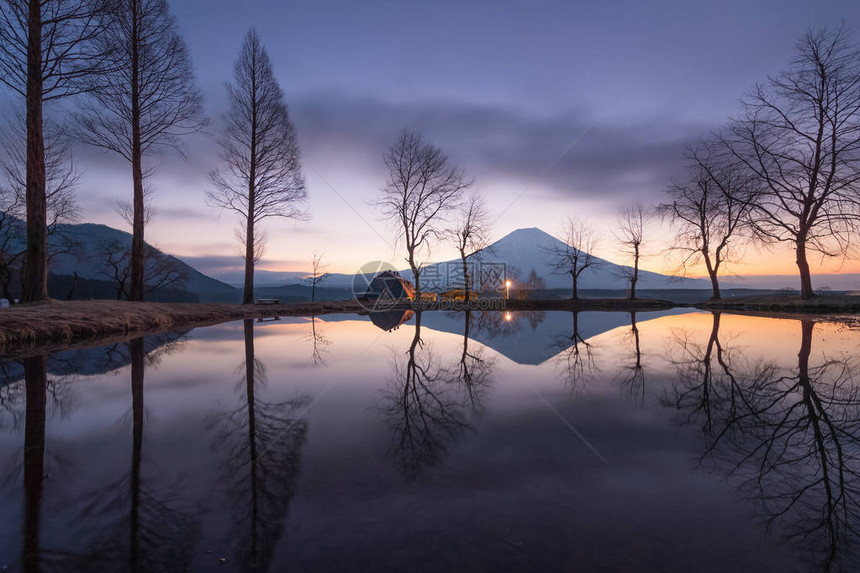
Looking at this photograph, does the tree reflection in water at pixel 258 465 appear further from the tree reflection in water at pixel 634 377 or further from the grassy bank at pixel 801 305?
the grassy bank at pixel 801 305

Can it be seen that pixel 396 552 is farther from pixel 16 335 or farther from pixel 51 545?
pixel 16 335

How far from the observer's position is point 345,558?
192cm

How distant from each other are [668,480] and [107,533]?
356cm

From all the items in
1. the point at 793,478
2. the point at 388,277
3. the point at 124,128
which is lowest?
the point at 793,478

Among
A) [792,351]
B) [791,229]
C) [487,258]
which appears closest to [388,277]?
[487,258]

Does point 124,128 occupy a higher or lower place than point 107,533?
higher

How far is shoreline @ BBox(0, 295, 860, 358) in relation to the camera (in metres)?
8.44

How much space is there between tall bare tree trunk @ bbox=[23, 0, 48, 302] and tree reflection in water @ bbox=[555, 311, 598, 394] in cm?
1478

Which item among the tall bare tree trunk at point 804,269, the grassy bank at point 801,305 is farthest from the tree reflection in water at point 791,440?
the tall bare tree trunk at point 804,269

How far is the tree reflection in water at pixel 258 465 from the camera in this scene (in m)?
2.07

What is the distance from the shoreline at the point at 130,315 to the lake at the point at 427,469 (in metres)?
2.90

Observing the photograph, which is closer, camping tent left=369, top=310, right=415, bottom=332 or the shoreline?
the shoreline

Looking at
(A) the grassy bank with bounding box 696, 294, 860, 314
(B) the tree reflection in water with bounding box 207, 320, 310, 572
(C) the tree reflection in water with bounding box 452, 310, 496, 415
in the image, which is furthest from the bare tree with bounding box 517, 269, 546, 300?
(B) the tree reflection in water with bounding box 207, 320, 310, 572

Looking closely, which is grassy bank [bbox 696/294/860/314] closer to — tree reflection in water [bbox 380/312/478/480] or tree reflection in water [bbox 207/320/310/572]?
tree reflection in water [bbox 380/312/478/480]
